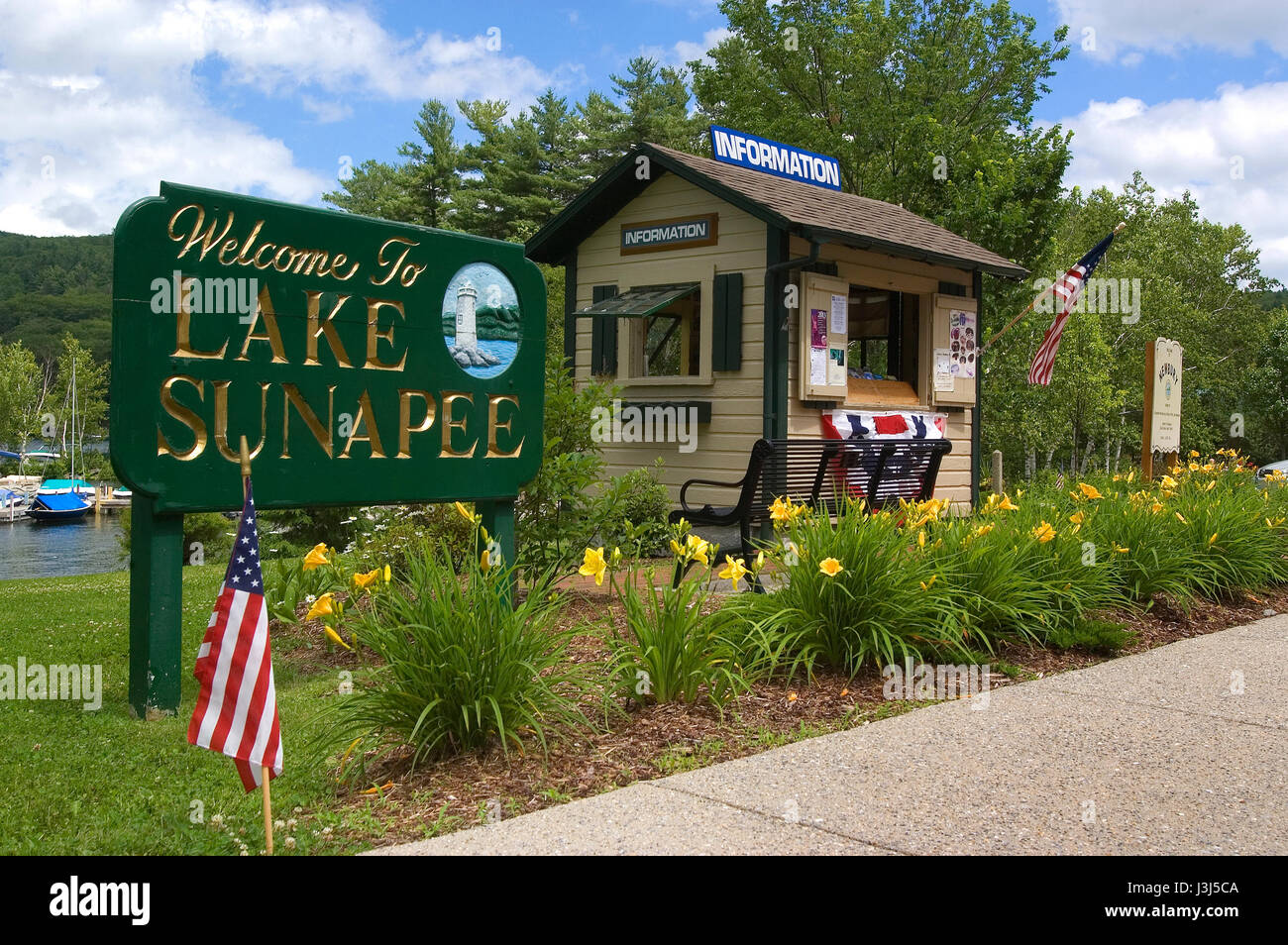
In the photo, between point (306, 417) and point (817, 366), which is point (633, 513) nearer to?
point (306, 417)

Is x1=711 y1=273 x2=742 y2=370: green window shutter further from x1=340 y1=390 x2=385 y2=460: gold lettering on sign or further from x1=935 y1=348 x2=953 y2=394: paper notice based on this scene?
x1=340 y1=390 x2=385 y2=460: gold lettering on sign

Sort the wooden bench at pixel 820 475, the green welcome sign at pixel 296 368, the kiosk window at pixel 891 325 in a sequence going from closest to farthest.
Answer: the green welcome sign at pixel 296 368 → the wooden bench at pixel 820 475 → the kiosk window at pixel 891 325

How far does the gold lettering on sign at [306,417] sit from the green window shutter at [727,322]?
24.3ft

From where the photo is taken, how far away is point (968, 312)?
15102mm

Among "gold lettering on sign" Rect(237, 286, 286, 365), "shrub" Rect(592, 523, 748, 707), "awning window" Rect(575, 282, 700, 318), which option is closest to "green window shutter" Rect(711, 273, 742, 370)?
"awning window" Rect(575, 282, 700, 318)

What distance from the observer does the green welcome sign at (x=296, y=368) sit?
5348 mm

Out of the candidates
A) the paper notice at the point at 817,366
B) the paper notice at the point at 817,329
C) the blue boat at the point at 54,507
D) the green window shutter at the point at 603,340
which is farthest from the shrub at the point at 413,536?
the blue boat at the point at 54,507

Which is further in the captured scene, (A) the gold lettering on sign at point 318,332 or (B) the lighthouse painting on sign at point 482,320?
(B) the lighthouse painting on sign at point 482,320

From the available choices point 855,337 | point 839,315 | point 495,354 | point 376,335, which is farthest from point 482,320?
point 855,337

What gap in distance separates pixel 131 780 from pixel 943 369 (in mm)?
12310

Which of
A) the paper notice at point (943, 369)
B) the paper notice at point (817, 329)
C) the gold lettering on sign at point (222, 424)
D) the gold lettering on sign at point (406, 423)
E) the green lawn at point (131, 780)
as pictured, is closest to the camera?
the green lawn at point (131, 780)

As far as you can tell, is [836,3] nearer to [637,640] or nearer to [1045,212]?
[1045,212]

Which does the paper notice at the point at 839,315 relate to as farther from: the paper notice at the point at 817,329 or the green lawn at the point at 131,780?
the green lawn at the point at 131,780

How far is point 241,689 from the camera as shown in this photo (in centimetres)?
361
